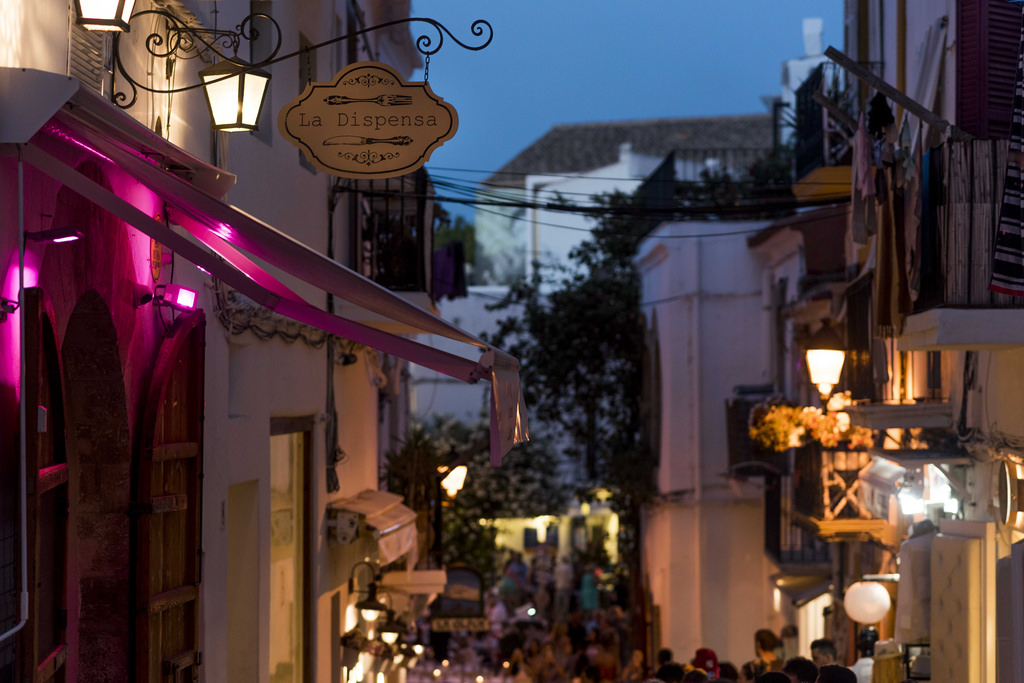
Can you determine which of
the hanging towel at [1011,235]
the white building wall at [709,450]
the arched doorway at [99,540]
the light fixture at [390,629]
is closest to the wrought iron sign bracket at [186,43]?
the arched doorway at [99,540]

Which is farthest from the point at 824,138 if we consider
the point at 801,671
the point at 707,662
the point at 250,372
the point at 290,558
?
the point at 250,372

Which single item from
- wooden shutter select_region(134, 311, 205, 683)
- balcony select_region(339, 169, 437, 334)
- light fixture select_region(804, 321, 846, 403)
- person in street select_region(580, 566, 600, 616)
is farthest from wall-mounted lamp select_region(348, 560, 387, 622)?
person in street select_region(580, 566, 600, 616)

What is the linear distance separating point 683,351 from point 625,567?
8.24 meters

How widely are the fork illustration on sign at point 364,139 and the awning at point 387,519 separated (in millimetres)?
6147

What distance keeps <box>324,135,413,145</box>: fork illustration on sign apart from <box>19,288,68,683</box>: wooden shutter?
2.10 metres

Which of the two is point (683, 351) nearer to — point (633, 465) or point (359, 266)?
point (633, 465)

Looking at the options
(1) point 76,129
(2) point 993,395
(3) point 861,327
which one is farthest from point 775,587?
(1) point 76,129

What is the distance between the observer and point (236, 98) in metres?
6.82

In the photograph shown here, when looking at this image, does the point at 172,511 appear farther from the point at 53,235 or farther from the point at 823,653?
the point at 823,653

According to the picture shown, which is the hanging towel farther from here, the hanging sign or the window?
the window

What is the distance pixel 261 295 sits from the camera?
5.70 metres

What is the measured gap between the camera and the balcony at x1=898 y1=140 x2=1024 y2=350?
7.55 meters

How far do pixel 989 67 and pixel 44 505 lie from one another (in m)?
7.25

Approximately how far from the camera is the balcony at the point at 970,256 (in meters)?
7.55
